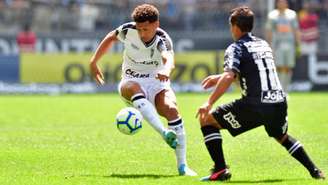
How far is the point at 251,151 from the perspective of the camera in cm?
1304

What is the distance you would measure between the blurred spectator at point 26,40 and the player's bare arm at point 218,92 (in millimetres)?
22574

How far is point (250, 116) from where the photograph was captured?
31.6ft

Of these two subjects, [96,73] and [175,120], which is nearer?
[175,120]

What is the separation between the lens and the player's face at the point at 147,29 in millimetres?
10500

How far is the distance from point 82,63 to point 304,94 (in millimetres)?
7547

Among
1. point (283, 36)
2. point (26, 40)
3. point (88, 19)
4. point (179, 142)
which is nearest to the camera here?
point (179, 142)

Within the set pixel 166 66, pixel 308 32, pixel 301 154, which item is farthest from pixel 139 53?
pixel 308 32

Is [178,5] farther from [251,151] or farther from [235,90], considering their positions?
[251,151]

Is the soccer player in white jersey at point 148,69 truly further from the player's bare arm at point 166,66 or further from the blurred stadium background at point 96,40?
the blurred stadium background at point 96,40

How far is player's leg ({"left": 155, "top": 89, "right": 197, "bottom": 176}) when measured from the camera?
34.3 ft

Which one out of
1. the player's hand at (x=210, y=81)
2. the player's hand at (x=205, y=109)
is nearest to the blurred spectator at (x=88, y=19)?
the player's hand at (x=210, y=81)

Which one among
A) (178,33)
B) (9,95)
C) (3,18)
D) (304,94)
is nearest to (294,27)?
(304,94)

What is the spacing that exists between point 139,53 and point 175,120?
1065mm

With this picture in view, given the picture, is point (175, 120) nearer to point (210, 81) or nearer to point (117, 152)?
point (210, 81)
